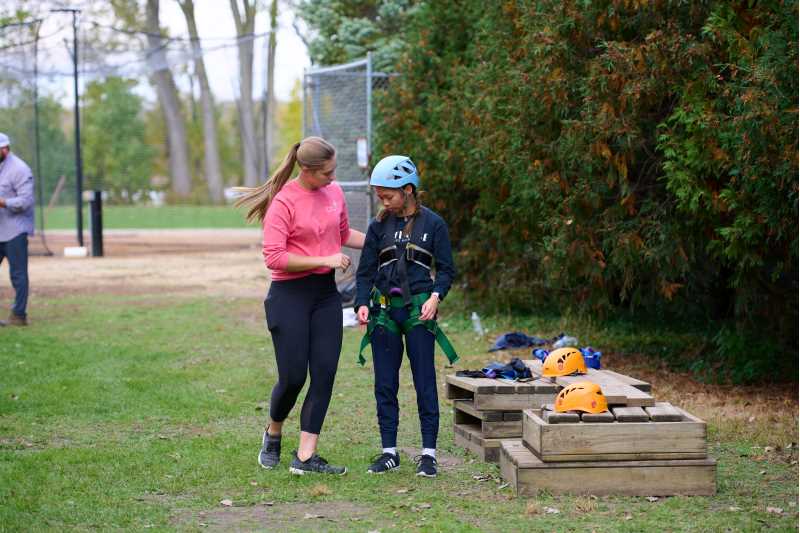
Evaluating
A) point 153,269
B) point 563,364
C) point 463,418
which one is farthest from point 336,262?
point 153,269

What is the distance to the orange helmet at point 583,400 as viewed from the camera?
6.47 m

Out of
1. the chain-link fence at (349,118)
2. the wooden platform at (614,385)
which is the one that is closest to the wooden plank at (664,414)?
the wooden platform at (614,385)

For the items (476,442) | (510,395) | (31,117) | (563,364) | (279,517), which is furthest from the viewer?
(31,117)

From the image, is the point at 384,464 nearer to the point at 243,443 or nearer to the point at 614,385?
the point at 243,443

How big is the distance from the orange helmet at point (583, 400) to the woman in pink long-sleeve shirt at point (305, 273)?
1.37 metres

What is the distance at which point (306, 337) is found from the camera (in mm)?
6828

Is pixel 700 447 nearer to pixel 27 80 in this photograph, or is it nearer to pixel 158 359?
pixel 158 359

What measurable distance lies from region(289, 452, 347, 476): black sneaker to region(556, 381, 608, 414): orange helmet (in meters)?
1.39

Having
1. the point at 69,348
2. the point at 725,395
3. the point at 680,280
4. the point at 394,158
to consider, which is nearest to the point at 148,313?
the point at 69,348

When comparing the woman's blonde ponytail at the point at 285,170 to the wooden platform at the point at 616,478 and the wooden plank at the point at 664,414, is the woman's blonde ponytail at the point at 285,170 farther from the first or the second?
the wooden plank at the point at 664,414

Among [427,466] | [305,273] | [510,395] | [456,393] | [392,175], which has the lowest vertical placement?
[427,466]

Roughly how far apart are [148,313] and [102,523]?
9.84 meters

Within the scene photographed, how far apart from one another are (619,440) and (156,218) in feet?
136

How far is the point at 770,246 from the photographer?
358 inches
